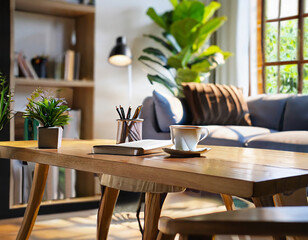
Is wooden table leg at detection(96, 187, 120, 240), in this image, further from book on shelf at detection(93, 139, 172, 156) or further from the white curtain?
the white curtain

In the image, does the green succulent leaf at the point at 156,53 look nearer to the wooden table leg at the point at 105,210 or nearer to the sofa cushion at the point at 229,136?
the sofa cushion at the point at 229,136

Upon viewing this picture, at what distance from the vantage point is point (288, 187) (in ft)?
3.26

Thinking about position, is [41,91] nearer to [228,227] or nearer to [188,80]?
[228,227]

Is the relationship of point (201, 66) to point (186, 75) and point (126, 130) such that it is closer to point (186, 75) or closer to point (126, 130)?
point (186, 75)

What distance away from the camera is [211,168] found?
1.11 meters

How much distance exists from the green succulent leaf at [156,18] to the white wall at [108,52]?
118 mm

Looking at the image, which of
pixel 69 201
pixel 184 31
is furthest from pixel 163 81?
pixel 69 201

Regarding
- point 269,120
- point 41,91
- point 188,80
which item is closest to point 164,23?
point 188,80

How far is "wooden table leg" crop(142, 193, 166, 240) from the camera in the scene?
5.15 ft

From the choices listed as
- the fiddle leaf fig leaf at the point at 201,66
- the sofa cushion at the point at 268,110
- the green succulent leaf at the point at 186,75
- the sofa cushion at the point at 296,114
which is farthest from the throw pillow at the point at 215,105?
the fiddle leaf fig leaf at the point at 201,66

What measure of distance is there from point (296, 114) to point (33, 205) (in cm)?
232

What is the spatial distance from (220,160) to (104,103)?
278 centimetres

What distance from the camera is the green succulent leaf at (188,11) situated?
4.34 metres

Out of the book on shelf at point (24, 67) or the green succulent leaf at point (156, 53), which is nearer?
the book on shelf at point (24, 67)
